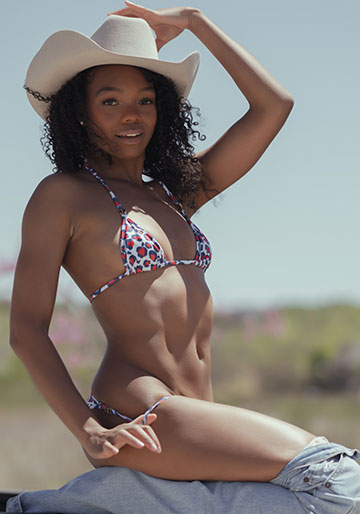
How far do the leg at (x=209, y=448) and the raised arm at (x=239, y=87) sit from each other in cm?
93

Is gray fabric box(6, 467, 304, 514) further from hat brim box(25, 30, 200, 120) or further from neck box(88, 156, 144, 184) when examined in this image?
hat brim box(25, 30, 200, 120)

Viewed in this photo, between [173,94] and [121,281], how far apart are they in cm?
74

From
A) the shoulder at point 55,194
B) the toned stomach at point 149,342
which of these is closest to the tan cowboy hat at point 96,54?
the shoulder at point 55,194

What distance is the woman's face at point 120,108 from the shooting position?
7.88 feet

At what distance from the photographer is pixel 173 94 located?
266 centimetres

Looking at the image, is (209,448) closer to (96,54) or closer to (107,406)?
(107,406)

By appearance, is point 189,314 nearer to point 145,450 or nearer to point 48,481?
point 145,450

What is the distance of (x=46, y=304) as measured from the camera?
7.20 feet

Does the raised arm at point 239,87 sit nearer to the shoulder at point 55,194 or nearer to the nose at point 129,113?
the nose at point 129,113

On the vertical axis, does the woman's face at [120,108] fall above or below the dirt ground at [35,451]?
above

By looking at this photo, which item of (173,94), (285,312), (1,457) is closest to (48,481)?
(1,457)

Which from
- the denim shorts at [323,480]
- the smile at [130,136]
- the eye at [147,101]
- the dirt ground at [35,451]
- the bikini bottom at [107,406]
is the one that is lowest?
the dirt ground at [35,451]

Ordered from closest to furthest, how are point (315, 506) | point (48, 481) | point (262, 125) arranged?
point (315, 506) < point (262, 125) < point (48, 481)

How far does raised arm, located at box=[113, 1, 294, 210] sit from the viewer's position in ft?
8.58
